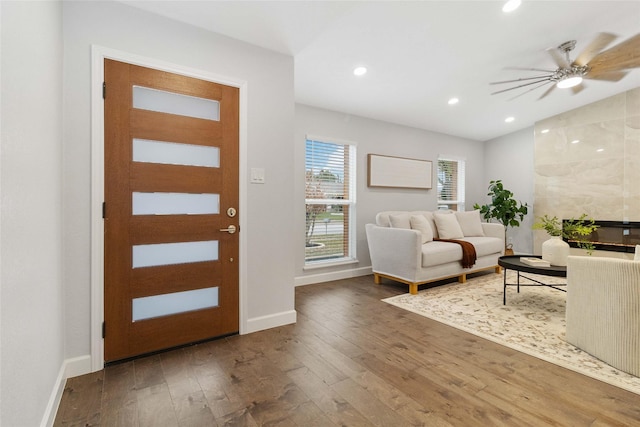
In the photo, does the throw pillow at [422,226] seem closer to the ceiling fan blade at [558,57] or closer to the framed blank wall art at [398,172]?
the framed blank wall art at [398,172]

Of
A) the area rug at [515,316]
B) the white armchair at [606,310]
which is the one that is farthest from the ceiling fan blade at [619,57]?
the area rug at [515,316]

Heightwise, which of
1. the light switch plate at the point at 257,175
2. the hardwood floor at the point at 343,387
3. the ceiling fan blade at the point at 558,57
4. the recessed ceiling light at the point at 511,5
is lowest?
the hardwood floor at the point at 343,387

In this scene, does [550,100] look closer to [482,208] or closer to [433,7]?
[482,208]

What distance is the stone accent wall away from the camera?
4.69 m

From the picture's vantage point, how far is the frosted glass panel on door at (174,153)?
84.9 inches

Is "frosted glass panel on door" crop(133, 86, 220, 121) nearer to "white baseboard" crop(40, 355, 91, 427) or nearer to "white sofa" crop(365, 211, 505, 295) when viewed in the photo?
"white baseboard" crop(40, 355, 91, 427)

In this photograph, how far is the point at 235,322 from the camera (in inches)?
99.0

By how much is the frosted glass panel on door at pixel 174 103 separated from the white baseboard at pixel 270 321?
1720 mm

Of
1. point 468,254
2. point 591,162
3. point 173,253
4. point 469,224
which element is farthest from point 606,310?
point 591,162

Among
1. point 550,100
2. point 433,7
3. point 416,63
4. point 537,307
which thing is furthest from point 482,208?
point 433,7

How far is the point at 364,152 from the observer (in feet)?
15.6

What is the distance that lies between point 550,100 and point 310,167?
4.05 metres

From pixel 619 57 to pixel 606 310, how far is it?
3121mm

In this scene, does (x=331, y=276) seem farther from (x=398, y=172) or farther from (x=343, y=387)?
(x=343, y=387)
